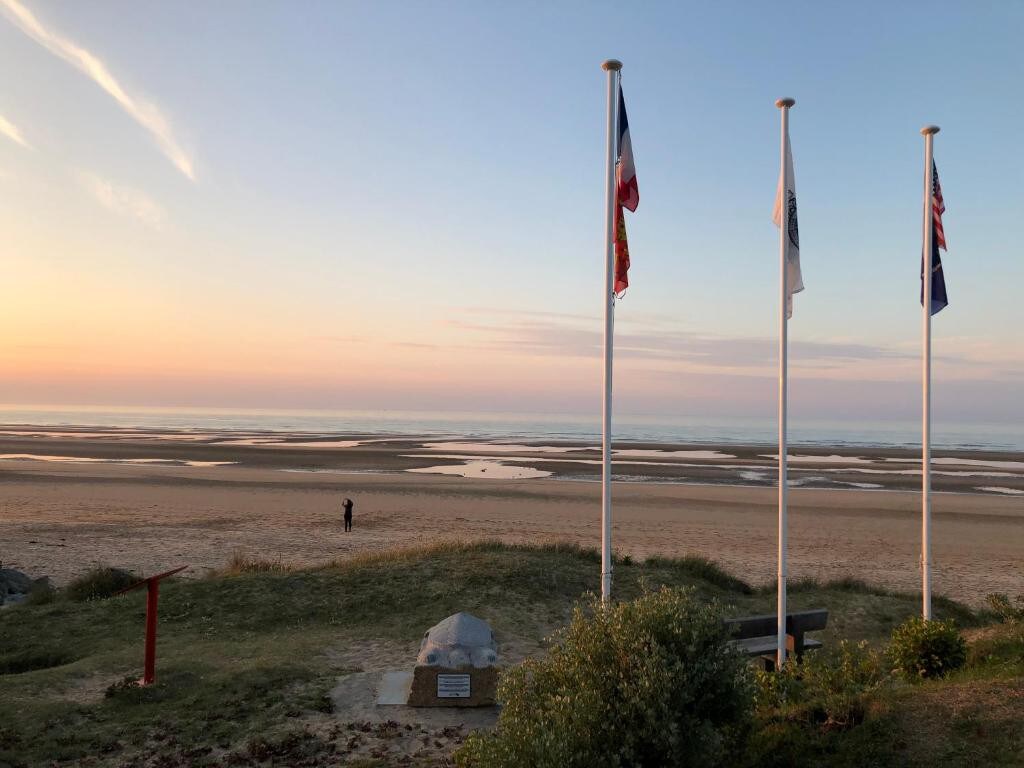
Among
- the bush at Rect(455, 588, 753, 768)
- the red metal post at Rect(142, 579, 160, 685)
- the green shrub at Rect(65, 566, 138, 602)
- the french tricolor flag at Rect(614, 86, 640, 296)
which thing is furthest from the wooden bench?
the green shrub at Rect(65, 566, 138, 602)

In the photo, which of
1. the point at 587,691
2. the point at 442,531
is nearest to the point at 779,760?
the point at 587,691

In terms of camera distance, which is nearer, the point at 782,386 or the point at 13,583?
the point at 782,386

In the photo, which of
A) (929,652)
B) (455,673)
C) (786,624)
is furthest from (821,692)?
(455,673)

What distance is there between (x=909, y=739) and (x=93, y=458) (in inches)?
2571

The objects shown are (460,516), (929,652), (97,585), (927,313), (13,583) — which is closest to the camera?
(929,652)

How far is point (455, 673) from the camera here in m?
9.61

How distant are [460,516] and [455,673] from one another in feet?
74.4

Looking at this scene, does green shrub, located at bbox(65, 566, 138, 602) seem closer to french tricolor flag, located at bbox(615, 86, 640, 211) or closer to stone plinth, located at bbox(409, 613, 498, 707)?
stone plinth, located at bbox(409, 613, 498, 707)

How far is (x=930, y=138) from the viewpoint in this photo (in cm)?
1173

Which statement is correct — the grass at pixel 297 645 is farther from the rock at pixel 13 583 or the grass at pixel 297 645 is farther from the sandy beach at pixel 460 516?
the sandy beach at pixel 460 516

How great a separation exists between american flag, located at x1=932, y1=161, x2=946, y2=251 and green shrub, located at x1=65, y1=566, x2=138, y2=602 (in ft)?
59.4

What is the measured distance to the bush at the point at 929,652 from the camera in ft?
29.5

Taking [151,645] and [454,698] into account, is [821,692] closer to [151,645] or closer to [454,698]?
[454,698]

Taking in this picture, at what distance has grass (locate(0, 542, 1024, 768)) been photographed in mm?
7652
